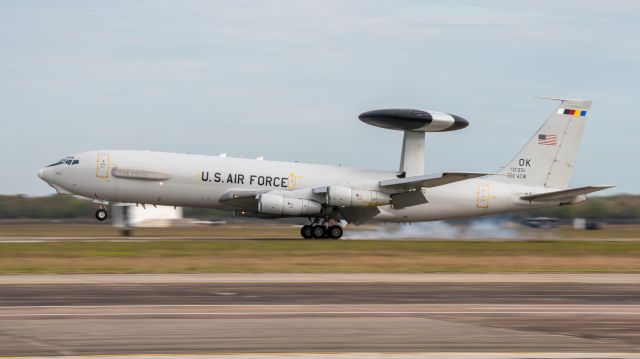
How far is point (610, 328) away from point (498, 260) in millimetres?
19414

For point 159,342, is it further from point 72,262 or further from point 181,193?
point 181,193

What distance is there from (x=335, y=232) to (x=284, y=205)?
13.1 feet

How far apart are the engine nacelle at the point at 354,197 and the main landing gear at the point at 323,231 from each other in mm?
2106

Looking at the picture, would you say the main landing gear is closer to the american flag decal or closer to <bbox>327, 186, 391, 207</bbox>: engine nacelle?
<bbox>327, 186, 391, 207</bbox>: engine nacelle

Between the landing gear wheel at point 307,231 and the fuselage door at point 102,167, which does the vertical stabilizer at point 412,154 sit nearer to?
the landing gear wheel at point 307,231

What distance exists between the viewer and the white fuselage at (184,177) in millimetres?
45812

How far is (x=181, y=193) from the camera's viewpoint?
1816 inches

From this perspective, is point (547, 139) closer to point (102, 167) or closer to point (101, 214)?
point (102, 167)

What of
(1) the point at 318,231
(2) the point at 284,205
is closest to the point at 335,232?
(1) the point at 318,231

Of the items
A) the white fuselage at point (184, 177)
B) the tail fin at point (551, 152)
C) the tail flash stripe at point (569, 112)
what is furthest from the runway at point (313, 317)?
the tail flash stripe at point (569, 112)

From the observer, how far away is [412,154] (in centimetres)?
4984

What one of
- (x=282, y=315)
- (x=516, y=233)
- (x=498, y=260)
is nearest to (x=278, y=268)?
(x=498, y=260)

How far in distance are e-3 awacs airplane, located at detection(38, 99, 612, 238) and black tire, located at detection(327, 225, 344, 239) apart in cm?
5

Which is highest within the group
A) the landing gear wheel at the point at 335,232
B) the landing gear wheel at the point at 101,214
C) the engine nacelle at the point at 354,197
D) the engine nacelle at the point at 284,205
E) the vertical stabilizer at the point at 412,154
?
the vertical stabilizer at the point at 412,154
